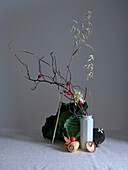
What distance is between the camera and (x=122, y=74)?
1.81 metres

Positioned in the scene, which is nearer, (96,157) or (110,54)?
(96,157)

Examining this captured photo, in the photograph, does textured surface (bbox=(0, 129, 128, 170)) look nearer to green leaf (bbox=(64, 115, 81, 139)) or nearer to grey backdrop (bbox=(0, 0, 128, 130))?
green leaf (bbox=(64, 115, 81, 139))

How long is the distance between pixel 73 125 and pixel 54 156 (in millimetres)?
254

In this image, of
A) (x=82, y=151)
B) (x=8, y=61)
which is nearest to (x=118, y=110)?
(x=82, y=151)

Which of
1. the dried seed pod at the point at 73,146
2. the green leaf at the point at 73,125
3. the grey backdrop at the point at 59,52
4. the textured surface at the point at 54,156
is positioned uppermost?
the grey backdrop at the point at 59,52

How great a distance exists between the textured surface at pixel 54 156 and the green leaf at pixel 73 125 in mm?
94

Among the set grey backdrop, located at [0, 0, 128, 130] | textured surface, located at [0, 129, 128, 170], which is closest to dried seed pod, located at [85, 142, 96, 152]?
textured surface, located at [0, 129, 128, 170]

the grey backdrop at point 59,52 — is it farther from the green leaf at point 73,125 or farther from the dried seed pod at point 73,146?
the dried seed pod at point 73,146

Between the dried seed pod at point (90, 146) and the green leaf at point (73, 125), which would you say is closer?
the dried seed pod at point (90, 146)

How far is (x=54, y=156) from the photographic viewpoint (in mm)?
1000

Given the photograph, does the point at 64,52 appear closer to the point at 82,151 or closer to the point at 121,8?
the point at 121,8

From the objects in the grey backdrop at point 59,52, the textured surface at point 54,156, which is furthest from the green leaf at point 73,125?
the grey backdrop at point 59,52

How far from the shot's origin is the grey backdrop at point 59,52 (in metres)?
1.81

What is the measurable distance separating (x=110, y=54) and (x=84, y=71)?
0.27 metres
